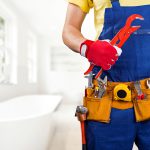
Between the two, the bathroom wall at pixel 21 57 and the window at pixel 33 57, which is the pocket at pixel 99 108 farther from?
the window at pixel 33 57

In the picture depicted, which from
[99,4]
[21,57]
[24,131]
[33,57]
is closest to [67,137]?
[24,131]

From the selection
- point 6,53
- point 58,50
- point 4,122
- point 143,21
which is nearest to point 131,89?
point 143,21

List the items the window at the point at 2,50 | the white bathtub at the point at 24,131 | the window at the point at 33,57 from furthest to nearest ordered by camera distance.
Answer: the window at the point at 33,57, the window at the point at 2,50, the white bathtub at the point at 24,131

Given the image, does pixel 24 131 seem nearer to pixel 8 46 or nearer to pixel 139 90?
pixel 139 90

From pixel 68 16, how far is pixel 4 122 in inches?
46.6

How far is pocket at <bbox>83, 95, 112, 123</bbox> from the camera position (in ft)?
2.84

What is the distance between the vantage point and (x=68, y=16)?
0.94 meters

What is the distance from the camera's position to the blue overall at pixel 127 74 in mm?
853

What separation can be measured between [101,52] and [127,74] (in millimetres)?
166

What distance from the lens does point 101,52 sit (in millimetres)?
777

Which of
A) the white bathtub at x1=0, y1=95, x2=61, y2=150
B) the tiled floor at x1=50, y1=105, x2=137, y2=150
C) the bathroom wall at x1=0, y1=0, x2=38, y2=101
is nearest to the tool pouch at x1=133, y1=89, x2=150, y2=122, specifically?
the white bathtub at x1=0, y1=95, x2=61, y2=150

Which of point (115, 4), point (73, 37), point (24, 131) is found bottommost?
point (24, 131)

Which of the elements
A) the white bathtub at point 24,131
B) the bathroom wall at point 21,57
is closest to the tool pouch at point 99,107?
the white bathtub at point 24,131

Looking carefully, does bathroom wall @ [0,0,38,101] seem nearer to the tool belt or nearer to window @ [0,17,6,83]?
window @ [0,17,6,83]
